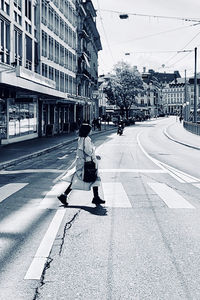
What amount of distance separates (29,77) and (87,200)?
15.8 metres

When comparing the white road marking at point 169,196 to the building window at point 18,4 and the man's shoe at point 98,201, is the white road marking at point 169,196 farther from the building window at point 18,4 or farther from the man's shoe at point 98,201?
the building window at point 18,4

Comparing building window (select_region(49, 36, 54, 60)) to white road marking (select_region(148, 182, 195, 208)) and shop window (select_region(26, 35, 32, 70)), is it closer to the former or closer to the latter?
shop window (select_region(26, 35, 32, 70))

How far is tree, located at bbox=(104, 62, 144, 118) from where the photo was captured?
88.0 metres

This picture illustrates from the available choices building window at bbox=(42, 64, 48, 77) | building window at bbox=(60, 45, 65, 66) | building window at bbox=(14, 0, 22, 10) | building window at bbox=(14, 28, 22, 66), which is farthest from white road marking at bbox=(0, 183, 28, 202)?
building window at bbox=(60, 45, 65, 66)

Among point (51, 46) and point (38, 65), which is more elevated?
point (51, 46)

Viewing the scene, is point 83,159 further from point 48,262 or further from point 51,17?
point 51,17

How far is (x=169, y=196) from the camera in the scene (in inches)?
373

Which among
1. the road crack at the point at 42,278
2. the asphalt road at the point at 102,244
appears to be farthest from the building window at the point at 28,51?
the road crack at the point at 42,278

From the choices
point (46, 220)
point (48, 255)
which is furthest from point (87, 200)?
point (48, 255)

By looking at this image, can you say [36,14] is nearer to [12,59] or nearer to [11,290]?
[12,59]

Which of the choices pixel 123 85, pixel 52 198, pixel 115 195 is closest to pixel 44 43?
pixel 115 195

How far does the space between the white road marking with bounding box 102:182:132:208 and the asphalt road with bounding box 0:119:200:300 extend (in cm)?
2

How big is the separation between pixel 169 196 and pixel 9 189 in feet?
12.2

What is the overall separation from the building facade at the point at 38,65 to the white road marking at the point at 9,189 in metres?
8.69
